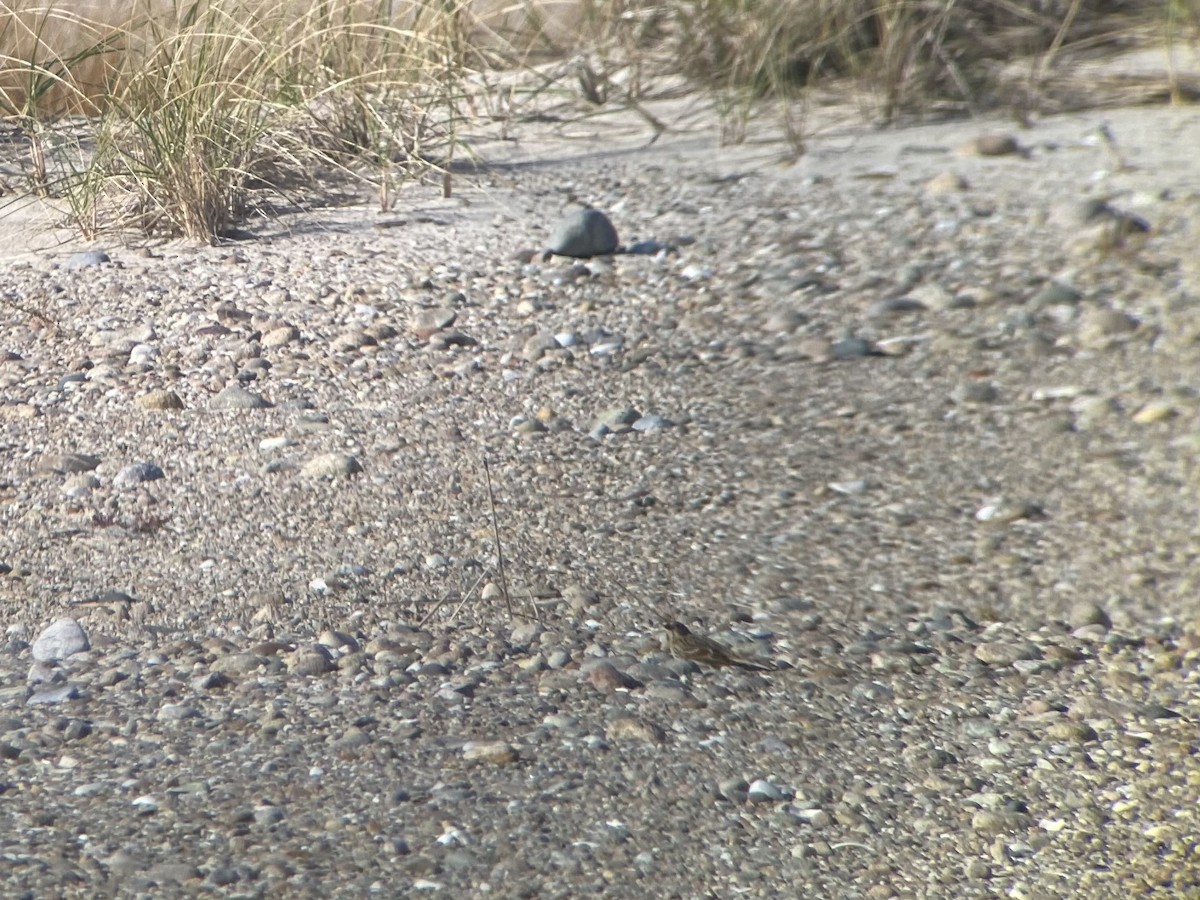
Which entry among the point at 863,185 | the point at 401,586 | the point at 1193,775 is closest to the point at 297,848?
the point at 401,586

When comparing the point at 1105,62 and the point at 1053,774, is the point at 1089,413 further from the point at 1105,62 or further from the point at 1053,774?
the point at 1105,62

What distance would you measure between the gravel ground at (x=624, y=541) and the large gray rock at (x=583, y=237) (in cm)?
4

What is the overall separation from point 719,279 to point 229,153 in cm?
126

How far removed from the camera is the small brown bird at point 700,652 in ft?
7.55

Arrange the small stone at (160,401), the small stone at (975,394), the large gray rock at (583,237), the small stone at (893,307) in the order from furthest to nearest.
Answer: the large gray rock at (583,237)
the small stone at (893,307)
the small stone at (975,394)
the small stone at (160,401)

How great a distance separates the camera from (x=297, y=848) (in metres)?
1.85

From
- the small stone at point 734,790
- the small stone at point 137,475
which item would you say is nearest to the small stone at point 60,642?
the small stone at point 137,475

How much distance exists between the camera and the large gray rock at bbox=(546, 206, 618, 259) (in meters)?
3.72

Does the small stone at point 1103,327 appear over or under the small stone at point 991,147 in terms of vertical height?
under

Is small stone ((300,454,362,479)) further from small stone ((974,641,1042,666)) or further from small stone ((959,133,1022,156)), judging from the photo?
small stone ((959,133,1022,156))

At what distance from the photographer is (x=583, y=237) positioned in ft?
12.2

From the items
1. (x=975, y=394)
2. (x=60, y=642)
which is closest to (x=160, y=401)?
(x=60, y=642)

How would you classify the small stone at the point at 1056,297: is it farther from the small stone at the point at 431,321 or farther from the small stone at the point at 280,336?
the small stone at the point at 280,336

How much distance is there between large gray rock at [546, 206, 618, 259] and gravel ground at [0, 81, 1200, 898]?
40 millimetres
